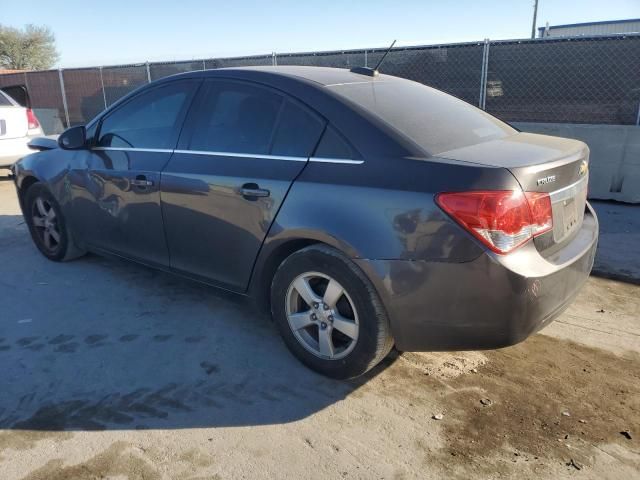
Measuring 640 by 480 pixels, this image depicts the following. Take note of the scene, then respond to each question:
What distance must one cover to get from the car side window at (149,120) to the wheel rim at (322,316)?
1.45 meters

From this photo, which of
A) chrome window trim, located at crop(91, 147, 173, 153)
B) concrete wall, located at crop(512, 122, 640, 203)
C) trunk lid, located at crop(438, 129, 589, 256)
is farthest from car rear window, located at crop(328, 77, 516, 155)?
concrete wall, located at crop(512, 122, 640, 203)

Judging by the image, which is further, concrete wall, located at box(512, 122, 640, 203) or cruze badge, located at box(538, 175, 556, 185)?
concrete wall, located at box(512, 122, 640, 203)

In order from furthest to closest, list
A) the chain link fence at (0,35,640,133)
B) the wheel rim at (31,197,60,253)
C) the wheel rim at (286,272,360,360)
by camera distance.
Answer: the chain link fence at (0,35,640,133) < the wheel rim at (31,197,60,253) < the wheel rim at (286,272,360,360)

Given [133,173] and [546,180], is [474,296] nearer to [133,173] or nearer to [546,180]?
[546,180]

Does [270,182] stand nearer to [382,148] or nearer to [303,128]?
[303,128]

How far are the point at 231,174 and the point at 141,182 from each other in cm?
91

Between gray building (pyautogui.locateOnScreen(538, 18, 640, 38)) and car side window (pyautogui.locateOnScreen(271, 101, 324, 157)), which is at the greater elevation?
gray building (pyautogui.locateOnScreen(538, 18, 640, 38))

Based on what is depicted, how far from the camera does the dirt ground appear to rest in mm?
2416

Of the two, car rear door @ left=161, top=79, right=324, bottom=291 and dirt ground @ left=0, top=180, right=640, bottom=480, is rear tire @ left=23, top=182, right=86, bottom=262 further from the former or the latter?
car rear door @ left=161, top=79, right=324, bottom=291

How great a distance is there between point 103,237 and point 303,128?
2.19 meters

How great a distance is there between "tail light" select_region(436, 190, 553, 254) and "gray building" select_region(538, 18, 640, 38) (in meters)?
Result: 25.8

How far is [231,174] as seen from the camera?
3.22m

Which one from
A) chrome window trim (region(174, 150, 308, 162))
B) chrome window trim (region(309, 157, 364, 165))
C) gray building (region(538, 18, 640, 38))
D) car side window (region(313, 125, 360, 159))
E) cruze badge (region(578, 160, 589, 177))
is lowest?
cruze badge (region(578, 160, 589, 177))

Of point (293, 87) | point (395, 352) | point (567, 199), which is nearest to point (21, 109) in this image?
point (293, 87)
